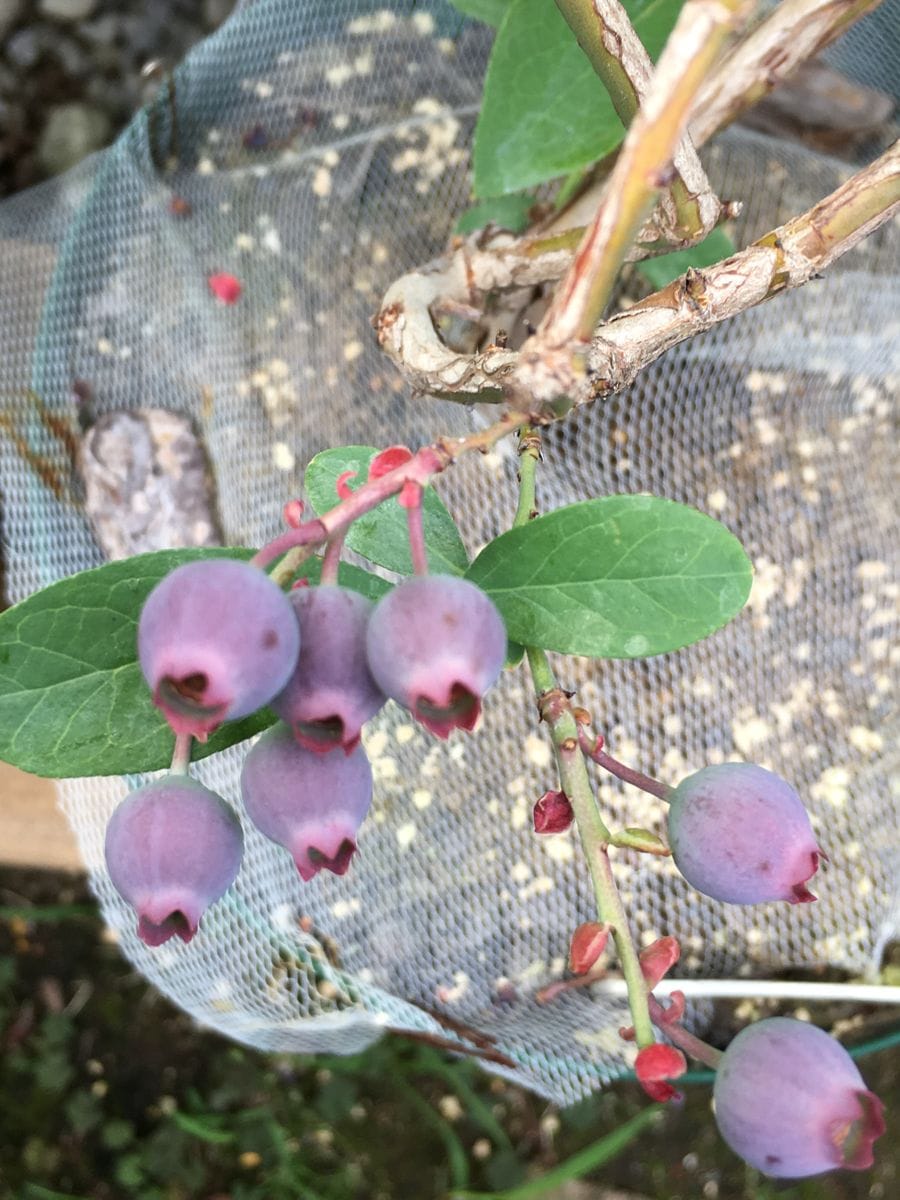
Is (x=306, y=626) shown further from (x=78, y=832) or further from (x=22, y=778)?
(x=22, y=778)

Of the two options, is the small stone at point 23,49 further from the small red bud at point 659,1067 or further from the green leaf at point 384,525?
the small red bud at point 659,1067

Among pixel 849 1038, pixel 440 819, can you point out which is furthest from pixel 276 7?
pixel 849 1038

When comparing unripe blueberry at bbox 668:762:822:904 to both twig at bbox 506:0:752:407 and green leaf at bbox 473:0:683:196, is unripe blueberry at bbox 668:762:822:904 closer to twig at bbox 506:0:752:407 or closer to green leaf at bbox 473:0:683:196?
twig at bbox 506:0:752:407

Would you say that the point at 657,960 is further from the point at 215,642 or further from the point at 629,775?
the point at 215,642

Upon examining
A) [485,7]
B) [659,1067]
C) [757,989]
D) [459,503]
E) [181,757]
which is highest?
[485,7]

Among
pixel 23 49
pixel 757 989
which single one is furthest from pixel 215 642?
pixel 23 49

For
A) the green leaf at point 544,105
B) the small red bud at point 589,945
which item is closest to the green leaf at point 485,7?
the green leaf at point 544,105
